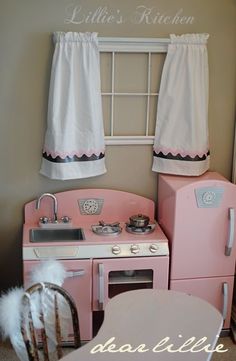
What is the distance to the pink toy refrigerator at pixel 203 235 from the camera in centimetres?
287

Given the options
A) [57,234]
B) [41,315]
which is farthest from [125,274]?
[41,315]

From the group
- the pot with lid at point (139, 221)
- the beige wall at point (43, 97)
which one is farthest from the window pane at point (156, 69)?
the pot with lid at point (139, 221)

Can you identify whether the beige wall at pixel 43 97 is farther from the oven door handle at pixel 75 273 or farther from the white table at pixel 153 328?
the white table at pixel 153 328

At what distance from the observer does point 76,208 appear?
318 centimetres

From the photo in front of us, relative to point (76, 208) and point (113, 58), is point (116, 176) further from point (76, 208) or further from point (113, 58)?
point (113, 58)

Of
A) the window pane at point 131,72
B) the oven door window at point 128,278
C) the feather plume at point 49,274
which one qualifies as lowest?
the oven door window at point 128,278

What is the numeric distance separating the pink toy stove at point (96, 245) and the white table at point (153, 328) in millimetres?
801

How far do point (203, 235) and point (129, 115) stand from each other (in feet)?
3.02

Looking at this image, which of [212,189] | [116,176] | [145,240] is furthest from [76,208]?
[212,189]

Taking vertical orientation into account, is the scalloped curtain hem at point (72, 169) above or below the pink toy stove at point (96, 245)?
above

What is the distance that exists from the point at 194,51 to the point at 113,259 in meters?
1.40

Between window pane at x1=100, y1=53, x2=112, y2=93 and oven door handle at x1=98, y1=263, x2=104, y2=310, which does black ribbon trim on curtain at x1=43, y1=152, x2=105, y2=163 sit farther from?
oven door handle at x1=98, y1=263, x2=104, y2=310

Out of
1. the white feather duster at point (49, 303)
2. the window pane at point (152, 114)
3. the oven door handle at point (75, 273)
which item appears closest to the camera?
the white feather duster at point (49, 303)

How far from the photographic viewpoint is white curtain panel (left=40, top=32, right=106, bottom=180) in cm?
289
